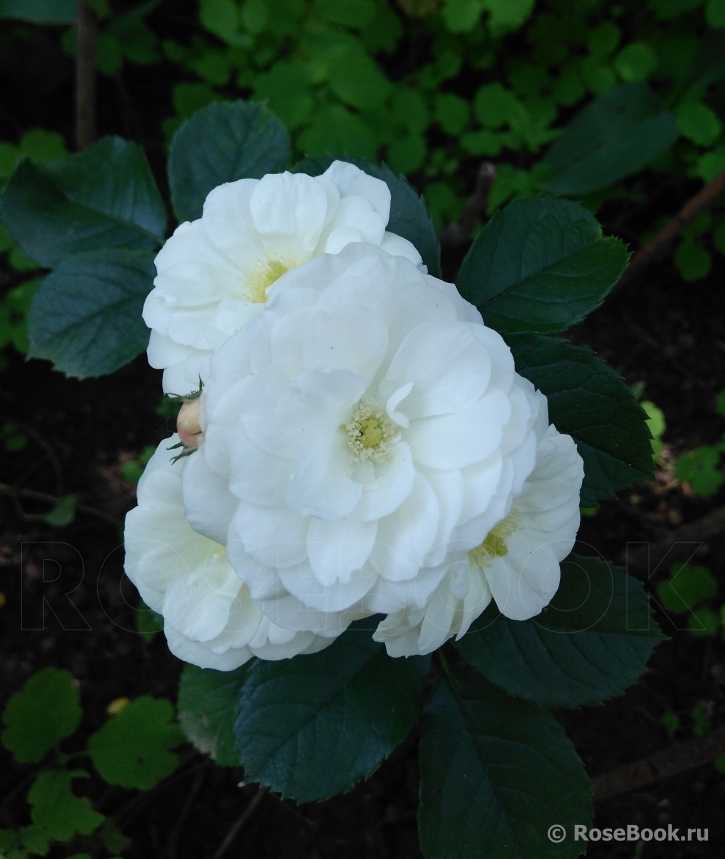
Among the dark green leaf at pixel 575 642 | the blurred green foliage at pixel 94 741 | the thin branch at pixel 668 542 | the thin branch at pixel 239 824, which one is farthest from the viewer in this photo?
the thin branch at pixel 668 542

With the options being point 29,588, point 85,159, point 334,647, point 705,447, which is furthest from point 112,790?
point 705,447

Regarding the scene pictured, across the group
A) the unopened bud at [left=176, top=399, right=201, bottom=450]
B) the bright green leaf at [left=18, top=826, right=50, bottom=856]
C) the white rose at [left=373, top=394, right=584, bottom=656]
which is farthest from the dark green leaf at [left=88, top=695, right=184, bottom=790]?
the unopened bud at [left=176, top=399, right=201, bottom=450]

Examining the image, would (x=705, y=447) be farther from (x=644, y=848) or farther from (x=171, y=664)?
(x=171, y=664)

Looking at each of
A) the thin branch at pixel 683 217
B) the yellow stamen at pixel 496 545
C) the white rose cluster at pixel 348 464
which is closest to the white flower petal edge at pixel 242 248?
the white rose cluster at pixel 348 464

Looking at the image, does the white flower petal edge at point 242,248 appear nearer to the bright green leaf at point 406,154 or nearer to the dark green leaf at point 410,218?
the dark green leaf at point 410,218

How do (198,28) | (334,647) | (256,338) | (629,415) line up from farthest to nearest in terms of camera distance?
1. (198,28)
2. (334,647)
3. (629,415)
4. (256,338)

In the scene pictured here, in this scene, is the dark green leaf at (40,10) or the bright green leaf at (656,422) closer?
the dark green leaf at (40,10)
